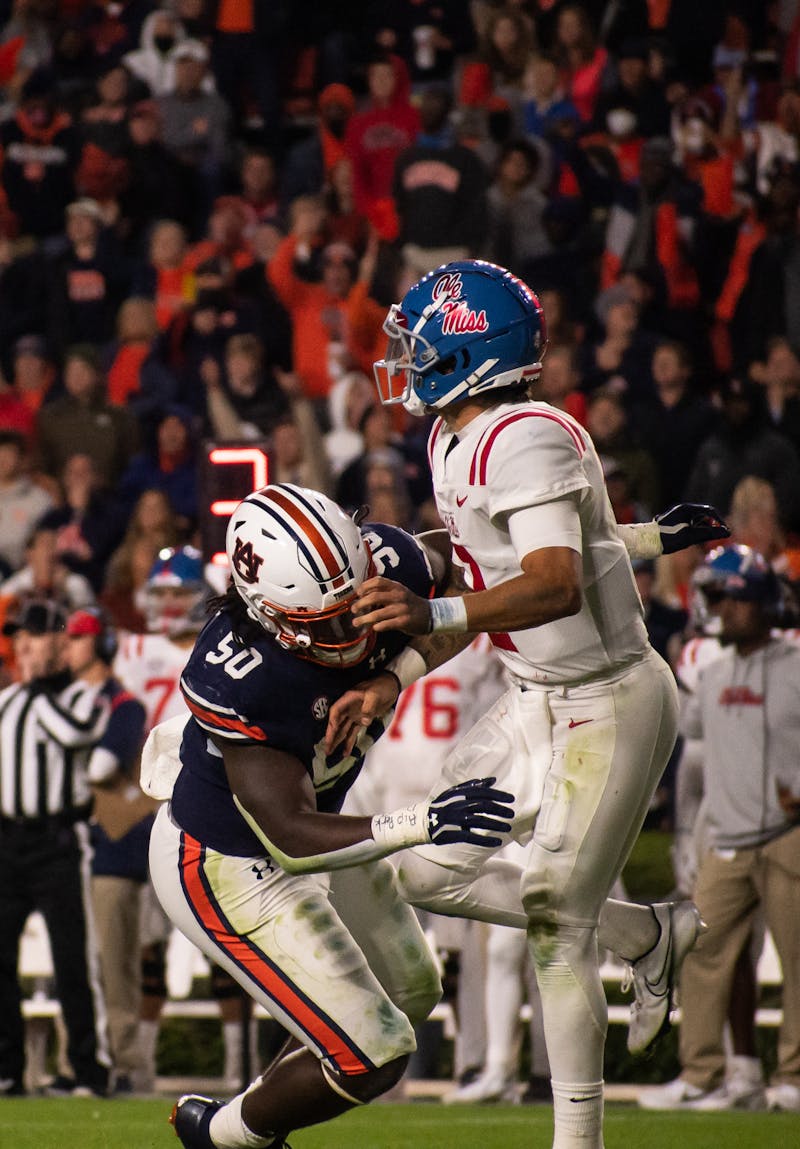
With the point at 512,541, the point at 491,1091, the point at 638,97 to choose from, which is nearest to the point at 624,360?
the point at 638,97

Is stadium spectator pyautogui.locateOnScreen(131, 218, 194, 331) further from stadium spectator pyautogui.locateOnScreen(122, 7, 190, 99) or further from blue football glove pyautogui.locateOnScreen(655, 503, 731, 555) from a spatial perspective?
blue football glove pyautogui.locateOnScreen(655, 503, 731, 555)

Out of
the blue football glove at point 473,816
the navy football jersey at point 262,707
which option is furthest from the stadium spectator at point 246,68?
the blue football glove at point 473,816

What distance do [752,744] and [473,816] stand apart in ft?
12.0

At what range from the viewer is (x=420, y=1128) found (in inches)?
263

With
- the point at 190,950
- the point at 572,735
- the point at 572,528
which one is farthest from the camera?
the point at 190,950

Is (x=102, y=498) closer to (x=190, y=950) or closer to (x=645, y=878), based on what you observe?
(x=190, y=950)

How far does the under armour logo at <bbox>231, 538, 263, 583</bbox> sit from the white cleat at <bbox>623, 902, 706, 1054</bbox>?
1.34 m

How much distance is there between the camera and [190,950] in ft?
29.0

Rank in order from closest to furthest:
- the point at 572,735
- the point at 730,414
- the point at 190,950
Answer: the point at 572,735 → the point at 190,950 → the point at 730,414

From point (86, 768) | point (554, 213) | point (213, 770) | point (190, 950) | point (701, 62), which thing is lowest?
point (190, 950)

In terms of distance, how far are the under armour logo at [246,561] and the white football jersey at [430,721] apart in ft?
11.9

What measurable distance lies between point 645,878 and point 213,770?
4803 mm

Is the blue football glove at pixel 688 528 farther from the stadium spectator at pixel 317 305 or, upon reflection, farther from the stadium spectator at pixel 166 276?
the stadium spectator at pixel 166 276

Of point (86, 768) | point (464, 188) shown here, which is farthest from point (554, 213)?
point (86, 768)
